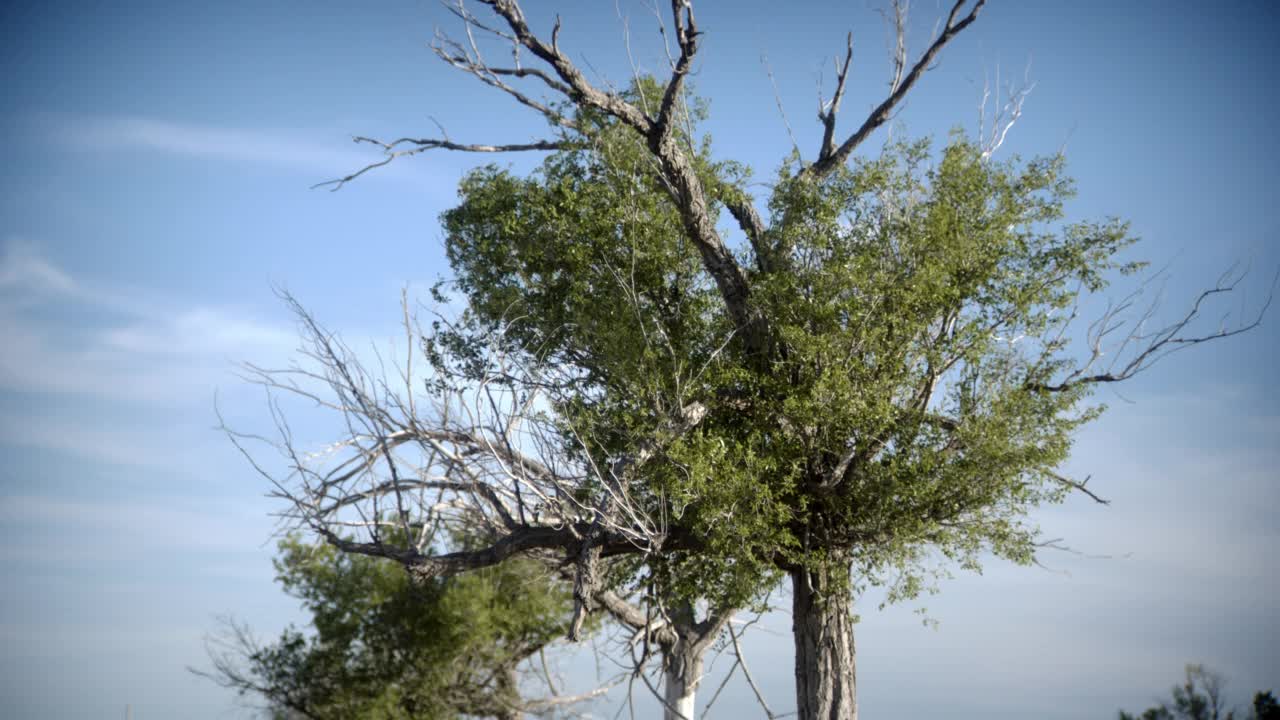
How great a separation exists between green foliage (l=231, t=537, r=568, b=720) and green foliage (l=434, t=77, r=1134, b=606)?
7.60 metres

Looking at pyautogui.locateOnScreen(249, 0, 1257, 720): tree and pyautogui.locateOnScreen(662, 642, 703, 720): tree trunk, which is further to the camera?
pyautogui.locateOnScreen(662, 642, 703, 720): tree trunk

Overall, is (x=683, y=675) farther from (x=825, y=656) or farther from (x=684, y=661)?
(x=825, y=656)

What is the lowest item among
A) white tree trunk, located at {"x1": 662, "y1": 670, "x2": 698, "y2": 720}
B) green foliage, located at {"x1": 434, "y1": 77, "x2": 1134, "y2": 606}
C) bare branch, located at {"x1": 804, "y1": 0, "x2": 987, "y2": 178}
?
white tree trunk, located at {"x1": 662, "y1": 670, "x2": 698, "y2": 720}

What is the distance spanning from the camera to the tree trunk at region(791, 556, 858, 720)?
31.9 ft

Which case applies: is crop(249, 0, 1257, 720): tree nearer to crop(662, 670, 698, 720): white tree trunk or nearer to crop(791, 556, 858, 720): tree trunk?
crop(791, 556, 858, 720): tree trunk

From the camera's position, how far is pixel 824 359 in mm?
9234

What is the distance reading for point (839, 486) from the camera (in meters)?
9.78

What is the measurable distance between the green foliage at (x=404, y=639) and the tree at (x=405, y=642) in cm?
2

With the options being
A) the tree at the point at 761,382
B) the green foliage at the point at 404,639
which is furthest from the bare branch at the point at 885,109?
the green foliage at the point at 404,639

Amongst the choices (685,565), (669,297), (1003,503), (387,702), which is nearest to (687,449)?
(685,565)

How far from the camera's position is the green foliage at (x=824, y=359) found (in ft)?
29.9

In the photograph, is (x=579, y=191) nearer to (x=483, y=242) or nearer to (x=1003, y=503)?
(x=483, y=242)

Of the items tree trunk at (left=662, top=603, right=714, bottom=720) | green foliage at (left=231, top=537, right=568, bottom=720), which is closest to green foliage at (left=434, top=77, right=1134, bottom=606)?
tree trunk at (left=662, top=603, right=714, bottom=720)

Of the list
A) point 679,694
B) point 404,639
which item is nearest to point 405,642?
point 404,639
